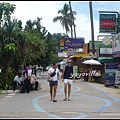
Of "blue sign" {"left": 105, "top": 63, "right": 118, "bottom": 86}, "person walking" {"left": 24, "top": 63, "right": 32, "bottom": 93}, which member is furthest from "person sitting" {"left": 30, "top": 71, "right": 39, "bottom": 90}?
"blue sign" {"left": 105, "top": 63, "right": 118, "bottom": 86}

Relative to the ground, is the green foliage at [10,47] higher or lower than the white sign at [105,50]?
lower

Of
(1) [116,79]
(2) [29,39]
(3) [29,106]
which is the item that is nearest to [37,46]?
(2) [29,39]

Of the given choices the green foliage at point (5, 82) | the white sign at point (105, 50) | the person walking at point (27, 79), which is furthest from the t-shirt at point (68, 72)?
the white sign at point (105, 50)

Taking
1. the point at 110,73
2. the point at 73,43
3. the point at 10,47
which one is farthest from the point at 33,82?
the point at 73,43

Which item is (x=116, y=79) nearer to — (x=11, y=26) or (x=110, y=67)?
(x=110, y=67)

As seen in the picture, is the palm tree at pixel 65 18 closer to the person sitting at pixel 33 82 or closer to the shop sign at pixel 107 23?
the shop sign at pixel 107 23

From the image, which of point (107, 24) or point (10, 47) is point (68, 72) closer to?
point (10, 47)

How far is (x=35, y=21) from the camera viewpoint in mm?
36062

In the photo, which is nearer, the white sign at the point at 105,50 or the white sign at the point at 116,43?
the white sign at the point at 116,43

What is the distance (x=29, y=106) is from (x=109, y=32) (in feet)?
39.0

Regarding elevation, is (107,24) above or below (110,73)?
above

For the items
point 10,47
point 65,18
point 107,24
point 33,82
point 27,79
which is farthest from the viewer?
point 65,18

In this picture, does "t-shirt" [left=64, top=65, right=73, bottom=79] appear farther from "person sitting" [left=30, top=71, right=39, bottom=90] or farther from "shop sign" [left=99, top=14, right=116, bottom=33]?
"shop sign" [left=99, top=14, right=116, bottom=33]

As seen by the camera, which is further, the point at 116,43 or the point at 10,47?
the point at 116,43
